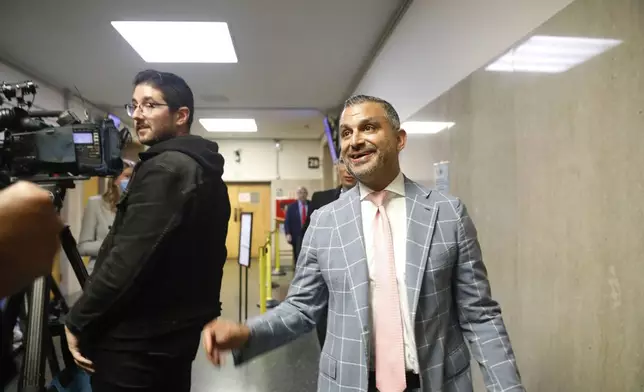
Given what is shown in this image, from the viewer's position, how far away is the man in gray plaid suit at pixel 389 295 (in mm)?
969

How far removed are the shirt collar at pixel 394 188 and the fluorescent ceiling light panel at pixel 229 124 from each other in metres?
6.48

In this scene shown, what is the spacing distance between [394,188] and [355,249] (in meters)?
0.22

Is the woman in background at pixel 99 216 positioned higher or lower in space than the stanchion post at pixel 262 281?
higher

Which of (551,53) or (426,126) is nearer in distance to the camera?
(551,53)

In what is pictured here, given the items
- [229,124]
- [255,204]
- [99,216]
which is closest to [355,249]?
[99,216]

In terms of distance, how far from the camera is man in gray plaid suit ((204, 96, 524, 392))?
97 centimetres

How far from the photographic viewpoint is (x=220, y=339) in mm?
910

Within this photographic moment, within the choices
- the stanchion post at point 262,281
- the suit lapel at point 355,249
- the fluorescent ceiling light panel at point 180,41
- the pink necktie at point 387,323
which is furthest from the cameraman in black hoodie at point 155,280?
the stanchion post at point 262,281

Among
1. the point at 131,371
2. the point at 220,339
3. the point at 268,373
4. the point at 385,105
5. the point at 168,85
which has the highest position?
the point at 168,85

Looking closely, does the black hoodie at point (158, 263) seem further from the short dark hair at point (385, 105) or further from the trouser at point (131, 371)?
the short dark hair at point (385, 105)

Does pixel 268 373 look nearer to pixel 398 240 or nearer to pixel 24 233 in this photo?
pixel 398 240

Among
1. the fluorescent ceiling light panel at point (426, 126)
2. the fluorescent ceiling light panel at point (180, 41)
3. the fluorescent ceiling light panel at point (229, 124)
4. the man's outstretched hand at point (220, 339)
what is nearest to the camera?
the man's outstretched hand at point (220, 339)

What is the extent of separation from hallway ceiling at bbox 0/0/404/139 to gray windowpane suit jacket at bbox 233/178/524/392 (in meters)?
2.54

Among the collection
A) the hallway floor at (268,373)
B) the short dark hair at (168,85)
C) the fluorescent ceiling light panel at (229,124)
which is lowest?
the hallway floor at (268,373)
